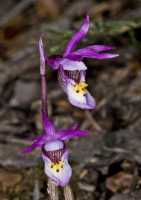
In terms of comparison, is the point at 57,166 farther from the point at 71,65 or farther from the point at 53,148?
the point at 71,65

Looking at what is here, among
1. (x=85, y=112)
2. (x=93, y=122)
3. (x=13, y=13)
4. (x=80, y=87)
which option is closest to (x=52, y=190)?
(x=80, y=87)

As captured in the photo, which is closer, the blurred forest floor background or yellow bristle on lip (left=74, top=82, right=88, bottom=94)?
yellow bristle on lip (left=74, top=82, right=88, bottom=94)

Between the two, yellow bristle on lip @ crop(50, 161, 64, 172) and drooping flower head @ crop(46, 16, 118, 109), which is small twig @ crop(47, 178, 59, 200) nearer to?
yellow bristle on lip @ crop(50, 161, 64, 172)

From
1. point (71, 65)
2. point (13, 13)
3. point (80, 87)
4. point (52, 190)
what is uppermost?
point (71, 65)

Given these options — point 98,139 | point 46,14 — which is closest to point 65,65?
point 98,139

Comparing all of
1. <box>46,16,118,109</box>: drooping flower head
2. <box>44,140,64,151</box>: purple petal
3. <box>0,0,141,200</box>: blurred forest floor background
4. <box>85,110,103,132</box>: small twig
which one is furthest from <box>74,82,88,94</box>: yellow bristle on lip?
<box>85,110,103,132</box>: small twig

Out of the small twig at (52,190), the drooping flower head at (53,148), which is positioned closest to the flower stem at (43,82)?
the drooping flower head at (53,148)
